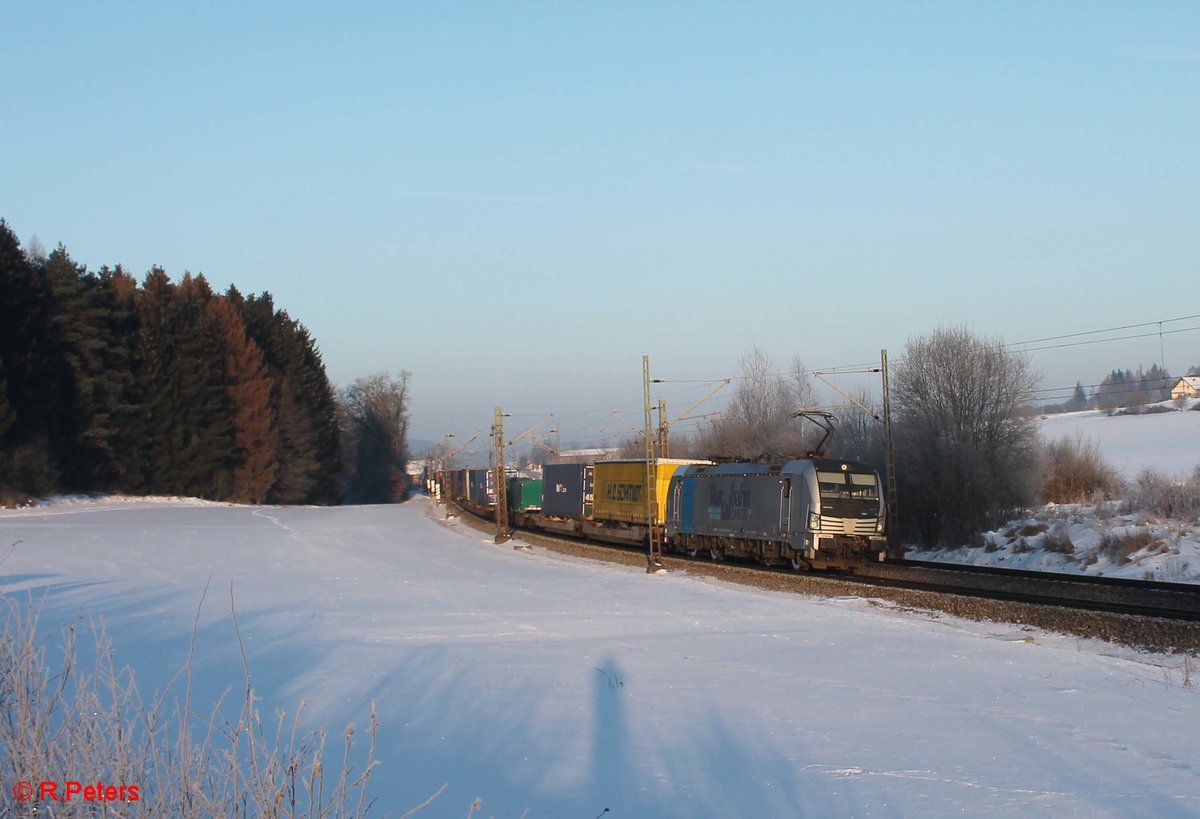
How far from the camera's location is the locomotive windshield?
2628 centimetres

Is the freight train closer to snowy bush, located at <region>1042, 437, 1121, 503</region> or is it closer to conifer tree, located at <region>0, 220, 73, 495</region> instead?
snowy bush, located at <region>1042, 437, 1121, 503</region>

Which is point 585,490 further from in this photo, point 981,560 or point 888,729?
point 888,729

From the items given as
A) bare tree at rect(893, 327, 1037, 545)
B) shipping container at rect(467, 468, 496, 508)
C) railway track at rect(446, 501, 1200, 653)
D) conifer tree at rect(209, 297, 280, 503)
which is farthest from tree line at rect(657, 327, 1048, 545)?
conifer tree at rect(209, 297, 280, 503)

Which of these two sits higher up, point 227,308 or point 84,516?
point 227,308

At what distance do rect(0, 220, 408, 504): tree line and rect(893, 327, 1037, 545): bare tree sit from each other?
130ft

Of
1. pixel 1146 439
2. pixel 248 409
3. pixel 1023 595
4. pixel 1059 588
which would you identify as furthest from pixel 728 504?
pixel 248 409

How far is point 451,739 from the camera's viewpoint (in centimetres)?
939

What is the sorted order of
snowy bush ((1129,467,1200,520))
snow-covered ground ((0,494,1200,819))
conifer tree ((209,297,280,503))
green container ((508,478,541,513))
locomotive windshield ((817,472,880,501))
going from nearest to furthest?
snow-covered ground ((0,494,1200,819))
locomotive windshield ((817,472,880,501))
snowy bush ((1129,467,1200,520))
green container ((508,478,541,513))
conifer tree ((209,297,280,503))

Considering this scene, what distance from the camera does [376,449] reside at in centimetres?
12375

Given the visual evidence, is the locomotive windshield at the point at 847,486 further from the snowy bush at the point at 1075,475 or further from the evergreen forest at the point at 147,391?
the evergreen forest at the point at 147,391

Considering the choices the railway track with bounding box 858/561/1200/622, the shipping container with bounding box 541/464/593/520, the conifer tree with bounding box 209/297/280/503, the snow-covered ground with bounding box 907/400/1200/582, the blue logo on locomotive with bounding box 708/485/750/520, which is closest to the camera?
the railway track with bounding box 858/561/1200/622

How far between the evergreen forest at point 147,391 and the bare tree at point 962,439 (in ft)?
130

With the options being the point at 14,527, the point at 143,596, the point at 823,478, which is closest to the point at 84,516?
the point at 14,527

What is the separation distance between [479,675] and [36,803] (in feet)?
23.7
